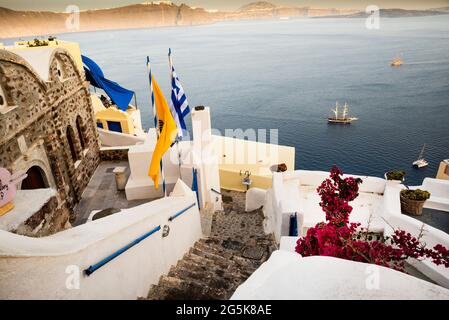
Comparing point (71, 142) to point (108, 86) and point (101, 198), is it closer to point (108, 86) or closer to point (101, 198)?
point (101, 198)

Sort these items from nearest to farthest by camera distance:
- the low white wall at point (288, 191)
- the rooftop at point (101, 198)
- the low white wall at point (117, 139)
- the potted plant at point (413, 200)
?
the low white wall at point (288, 191), the potted plant at point (413, 200), the rooftop at point (101, 198), the low white wall at point (117, 139)

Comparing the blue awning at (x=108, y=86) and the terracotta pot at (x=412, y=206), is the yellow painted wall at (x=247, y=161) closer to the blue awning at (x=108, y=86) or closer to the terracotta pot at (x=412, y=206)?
the blue awning at (x=108, y=86)

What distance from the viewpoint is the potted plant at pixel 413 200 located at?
9.54 metres

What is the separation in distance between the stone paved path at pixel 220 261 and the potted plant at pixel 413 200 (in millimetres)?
4520

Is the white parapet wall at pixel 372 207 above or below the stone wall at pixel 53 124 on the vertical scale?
below

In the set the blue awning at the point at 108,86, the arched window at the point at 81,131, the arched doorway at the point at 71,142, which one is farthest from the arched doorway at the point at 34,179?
the blue awning at the point at 108,86

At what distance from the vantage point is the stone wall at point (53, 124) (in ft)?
25.3

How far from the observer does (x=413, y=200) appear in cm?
Answer: 963

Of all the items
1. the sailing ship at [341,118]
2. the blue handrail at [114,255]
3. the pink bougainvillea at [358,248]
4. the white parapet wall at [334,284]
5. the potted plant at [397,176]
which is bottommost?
the sailing ship at [341,118]

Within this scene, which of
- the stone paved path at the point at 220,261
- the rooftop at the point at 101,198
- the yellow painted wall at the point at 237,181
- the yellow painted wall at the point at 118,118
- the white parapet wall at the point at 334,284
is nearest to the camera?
the white parapet wall at the point at 334,284

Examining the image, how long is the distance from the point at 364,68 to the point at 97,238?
402ft

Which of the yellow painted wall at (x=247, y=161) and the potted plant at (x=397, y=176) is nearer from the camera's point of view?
the potted plant at (x=397, y=176)

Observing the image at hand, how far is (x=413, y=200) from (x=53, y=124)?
40.0 feet
